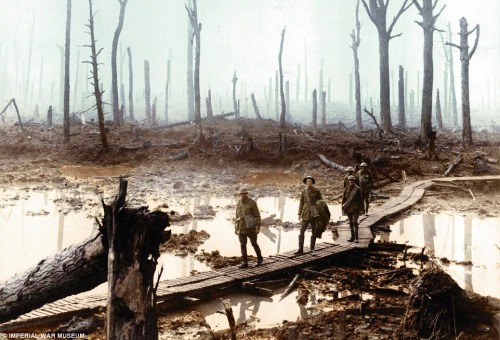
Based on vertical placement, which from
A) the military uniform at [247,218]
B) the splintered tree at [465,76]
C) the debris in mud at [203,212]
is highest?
the splintered tree at [465,76]

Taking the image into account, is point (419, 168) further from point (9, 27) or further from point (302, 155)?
point (9, 27)

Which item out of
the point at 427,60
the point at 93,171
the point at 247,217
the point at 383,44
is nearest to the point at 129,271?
the point at 247,217

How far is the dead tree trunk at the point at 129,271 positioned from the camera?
282 centimetres

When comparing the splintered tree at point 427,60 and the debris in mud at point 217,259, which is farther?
the splintered tree at point 427,60

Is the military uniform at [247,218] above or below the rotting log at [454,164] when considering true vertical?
below

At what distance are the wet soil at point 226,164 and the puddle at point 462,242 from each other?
45.5 inches

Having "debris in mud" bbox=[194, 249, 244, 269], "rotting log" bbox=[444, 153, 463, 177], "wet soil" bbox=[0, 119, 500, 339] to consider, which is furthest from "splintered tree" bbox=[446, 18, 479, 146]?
"debris in mud" bbox=[194, 249, 244, 269]

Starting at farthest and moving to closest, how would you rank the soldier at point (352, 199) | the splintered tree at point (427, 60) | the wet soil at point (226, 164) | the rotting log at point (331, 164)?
the splintered tree at point (427, 60) < the rotting log at point (331, 164) < the wet soil at point (226, 164) < the soldier at point (352, 199)

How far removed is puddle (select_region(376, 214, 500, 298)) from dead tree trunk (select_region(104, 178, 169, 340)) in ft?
18.5

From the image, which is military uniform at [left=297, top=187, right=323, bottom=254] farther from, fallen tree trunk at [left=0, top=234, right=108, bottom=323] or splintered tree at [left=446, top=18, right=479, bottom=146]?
splintered tree at [left=446, top=18, right=479, bottom=146]

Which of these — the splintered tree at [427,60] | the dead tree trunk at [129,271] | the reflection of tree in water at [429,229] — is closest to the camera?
the dead tree trunk at [129,271]

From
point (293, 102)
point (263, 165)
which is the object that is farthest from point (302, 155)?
point (293, 102)

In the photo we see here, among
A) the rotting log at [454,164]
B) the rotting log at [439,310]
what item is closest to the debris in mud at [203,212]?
the rotting log at [439,310]

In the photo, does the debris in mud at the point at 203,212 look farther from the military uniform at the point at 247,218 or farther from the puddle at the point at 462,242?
the military uniform at the point at 247,218
